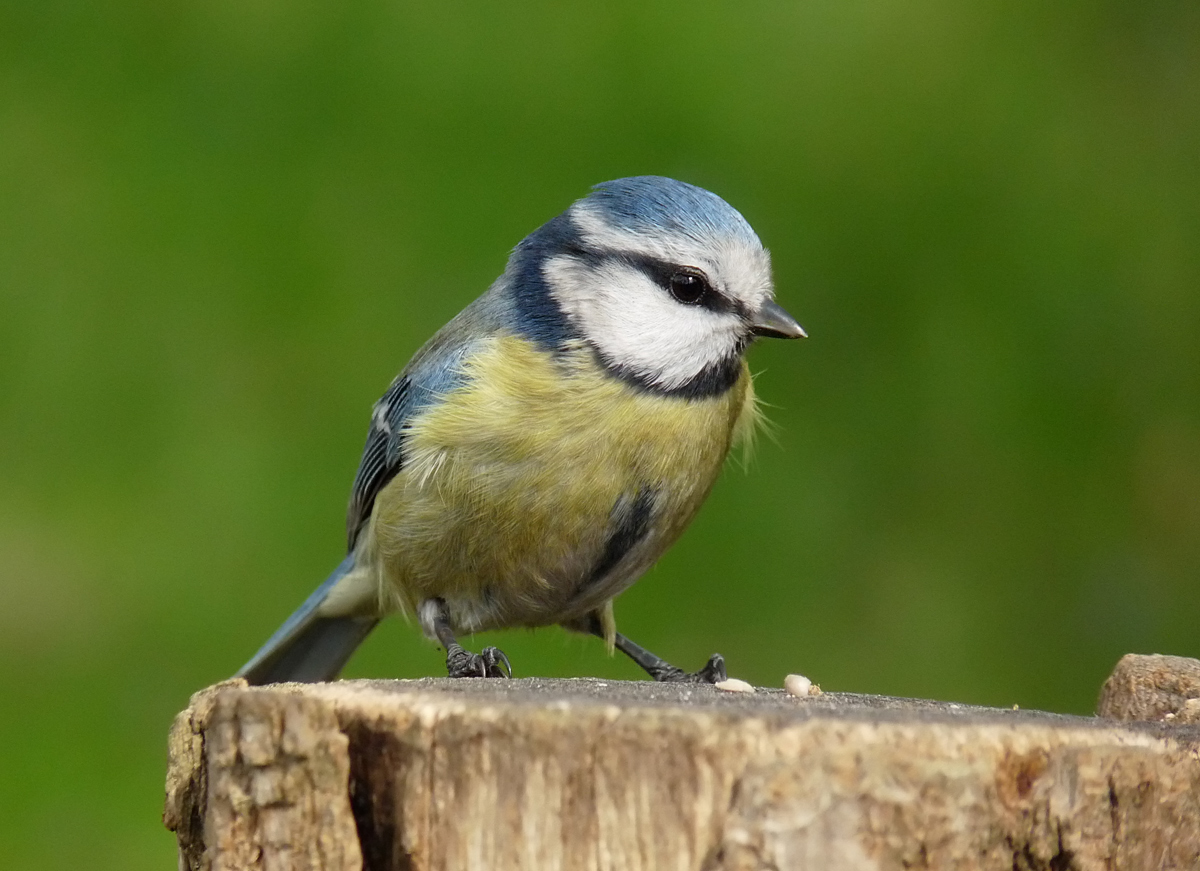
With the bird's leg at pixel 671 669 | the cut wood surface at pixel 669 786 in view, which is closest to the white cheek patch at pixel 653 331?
the bird's leg at pixel 671 669

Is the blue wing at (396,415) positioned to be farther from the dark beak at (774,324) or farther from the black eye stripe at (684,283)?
the dark beak at (774,324)

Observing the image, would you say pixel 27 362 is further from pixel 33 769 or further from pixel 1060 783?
pixel 1060 783

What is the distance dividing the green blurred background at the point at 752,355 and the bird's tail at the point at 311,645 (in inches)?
13.3

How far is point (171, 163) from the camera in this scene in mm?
2785

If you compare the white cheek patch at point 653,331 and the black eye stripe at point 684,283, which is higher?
the black eye stripe at point 684,283

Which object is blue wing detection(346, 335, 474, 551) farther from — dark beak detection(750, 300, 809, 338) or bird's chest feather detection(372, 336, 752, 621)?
dark beak detection(750, 300, 809, 338)

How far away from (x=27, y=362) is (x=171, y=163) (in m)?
0.48

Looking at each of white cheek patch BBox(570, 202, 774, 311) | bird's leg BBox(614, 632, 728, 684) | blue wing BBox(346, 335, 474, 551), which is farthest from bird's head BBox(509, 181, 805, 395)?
bird's leg BBox(614, 632, 728, 684)

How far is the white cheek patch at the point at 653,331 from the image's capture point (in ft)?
5.94

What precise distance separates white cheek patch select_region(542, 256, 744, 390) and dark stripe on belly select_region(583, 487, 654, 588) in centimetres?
15

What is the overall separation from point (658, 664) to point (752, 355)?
2.38ft

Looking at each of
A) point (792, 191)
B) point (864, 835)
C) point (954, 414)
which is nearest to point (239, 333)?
point (792, 191)

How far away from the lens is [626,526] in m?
1.82

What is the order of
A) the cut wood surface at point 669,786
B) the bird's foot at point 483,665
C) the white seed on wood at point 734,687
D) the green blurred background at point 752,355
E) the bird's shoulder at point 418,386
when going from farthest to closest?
the green blurred background at point 752,355, the bird's shoulder at point 418,386, the bird's foot at point 483,665, the white seed on wood at point 734,687, the cut wood surface at point 669,786
